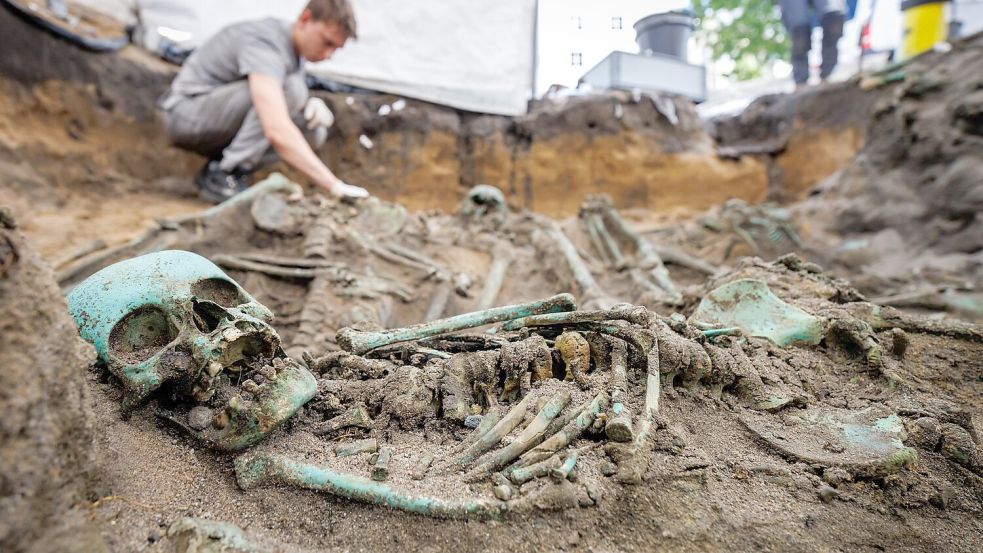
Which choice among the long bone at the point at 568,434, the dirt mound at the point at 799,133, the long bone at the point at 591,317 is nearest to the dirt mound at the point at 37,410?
the long bone at the point at 568,434

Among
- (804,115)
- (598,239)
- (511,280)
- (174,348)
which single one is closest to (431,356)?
(174,348)

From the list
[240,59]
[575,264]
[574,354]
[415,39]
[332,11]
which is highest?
[415,39]

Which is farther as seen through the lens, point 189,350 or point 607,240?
point 607,240

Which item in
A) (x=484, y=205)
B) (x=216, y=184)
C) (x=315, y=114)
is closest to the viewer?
(x=484, y=205)

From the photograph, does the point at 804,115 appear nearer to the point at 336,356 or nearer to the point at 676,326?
the point at 676,326

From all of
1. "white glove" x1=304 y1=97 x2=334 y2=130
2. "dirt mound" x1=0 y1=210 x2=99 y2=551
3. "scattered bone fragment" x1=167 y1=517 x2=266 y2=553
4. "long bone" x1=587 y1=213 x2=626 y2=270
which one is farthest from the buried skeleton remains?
"white glove" x1=304 y1=97 x2=334 y2=130

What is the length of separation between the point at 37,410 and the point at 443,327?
1056mm

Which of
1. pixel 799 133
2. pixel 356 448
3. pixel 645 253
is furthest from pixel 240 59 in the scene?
pixel 799 133

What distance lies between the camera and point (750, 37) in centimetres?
1048

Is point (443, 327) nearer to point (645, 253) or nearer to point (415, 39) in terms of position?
point (645, 253)

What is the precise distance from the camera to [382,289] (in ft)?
10.8

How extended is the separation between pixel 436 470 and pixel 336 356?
604mm

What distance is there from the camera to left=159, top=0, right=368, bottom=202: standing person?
418 cm

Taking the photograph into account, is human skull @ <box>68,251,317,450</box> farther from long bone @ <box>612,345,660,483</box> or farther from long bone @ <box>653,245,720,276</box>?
long bone @ <box>653,245,720,276</box>
